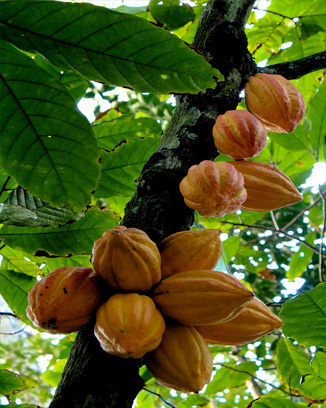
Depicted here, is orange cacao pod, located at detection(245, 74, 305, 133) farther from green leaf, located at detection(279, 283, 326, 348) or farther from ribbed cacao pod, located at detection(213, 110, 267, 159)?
green leaf, located at detection(279, 283, 326, 348)

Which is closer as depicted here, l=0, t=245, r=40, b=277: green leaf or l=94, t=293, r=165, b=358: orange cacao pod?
l=94, t=293, r=165, b=358: orange cacao pod

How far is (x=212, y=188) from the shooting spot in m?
1.10

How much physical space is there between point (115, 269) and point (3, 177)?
2.47ft

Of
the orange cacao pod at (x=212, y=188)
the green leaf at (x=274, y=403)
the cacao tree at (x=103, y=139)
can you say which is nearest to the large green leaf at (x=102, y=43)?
the cacao tree at (x=103, y=139)

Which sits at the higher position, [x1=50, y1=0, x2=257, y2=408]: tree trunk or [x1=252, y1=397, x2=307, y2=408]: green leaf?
[x1=50, y1=0, x2=257, y2=408]: tree trunk

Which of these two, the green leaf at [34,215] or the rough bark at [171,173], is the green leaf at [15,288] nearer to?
the green leaf at [34,215]

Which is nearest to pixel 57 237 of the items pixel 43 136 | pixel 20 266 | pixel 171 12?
pixel 20 266

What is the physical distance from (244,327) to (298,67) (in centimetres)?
99

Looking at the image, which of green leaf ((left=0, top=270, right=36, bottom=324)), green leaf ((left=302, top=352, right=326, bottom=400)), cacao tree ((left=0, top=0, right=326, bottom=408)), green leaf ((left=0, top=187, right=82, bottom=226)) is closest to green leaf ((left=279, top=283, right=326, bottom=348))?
cacao tree ((left=0, top=0, right=326, bottom=408))

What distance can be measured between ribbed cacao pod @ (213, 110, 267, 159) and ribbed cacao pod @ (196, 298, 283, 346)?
1.53ft

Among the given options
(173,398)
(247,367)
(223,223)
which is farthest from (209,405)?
(173,398)

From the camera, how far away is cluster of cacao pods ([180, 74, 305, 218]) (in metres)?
1.09

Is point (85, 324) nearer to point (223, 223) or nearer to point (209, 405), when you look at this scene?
point (209, 405)

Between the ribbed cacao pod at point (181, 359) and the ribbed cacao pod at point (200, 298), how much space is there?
3 centimetres
